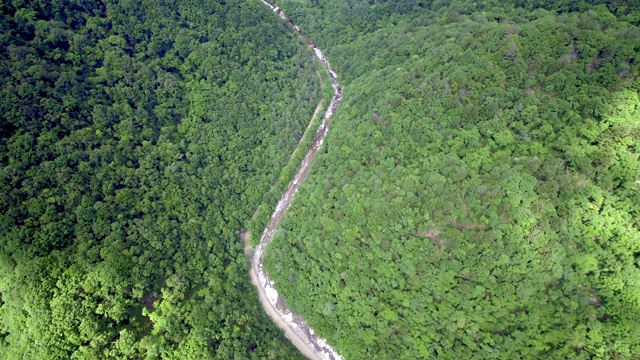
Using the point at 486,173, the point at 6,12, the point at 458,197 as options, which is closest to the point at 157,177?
the point at 6,12

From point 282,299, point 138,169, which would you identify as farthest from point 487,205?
point 138,169

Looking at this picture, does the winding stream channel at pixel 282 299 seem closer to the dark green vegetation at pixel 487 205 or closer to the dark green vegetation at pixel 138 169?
the dark green vegetation at pixel 487 205

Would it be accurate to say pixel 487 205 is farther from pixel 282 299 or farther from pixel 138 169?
pixel 138 169

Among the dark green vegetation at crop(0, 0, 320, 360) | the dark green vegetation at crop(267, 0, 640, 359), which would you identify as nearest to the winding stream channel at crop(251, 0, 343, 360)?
the dark green vegetation at crop(267, 0, 640, 359)

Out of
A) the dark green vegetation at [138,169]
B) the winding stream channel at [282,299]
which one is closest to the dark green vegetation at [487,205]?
the winding stream channel at [282,299]

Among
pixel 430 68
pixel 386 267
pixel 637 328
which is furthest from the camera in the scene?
pixel 430 68

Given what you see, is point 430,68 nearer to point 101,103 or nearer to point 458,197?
point 458,197
